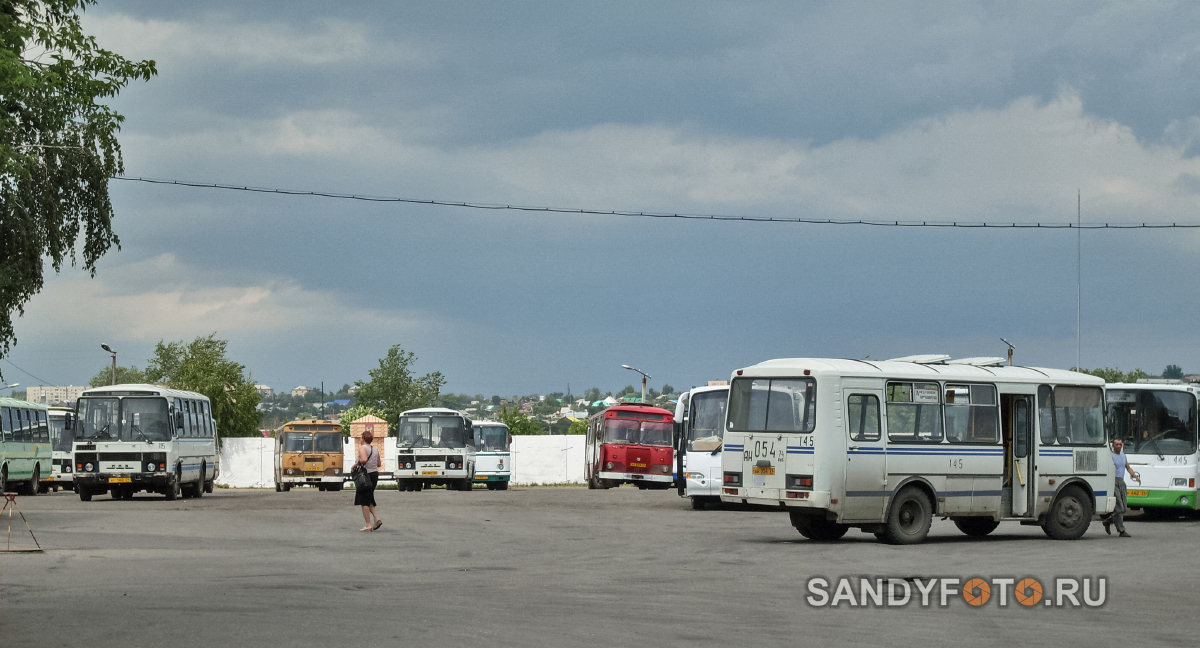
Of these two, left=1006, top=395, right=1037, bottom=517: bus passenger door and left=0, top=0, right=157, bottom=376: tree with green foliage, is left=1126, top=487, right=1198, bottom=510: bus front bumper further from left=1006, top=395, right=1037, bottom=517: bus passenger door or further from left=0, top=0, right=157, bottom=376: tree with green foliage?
left=0, top=0, right=157, bottom=376: tree with green foliage

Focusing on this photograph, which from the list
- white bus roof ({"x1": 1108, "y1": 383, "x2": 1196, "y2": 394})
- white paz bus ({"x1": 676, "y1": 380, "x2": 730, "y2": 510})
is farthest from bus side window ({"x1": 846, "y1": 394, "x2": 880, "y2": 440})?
white paz bus ({"x1": 676, "y1": 380, "x2": 730, "y2": 510})

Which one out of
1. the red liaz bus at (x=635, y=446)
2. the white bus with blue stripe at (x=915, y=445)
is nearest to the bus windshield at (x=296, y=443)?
the red liaz bus at (x=635, y=446)

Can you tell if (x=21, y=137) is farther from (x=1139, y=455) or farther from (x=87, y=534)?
(x=1139, y=455)

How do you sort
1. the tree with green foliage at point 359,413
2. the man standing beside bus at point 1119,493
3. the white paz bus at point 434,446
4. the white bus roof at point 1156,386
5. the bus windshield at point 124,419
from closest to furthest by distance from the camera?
Answer: the man standing beside bus at point 1119,493, the white bus roof at point 1156,386, the bus windshield at point 124,419, the white paz bus at point 434,446, the tree with green foliage at point 359,413

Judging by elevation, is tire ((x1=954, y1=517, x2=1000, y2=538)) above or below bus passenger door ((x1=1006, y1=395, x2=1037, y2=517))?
below

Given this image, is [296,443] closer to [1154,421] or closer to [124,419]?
[124,419]

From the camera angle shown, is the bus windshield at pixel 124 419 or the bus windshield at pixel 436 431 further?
the bus windshield at pixel 436 431

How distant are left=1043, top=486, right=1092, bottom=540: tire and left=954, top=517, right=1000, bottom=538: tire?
1.00 metres

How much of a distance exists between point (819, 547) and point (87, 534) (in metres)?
12.4

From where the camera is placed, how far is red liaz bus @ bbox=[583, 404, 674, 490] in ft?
161

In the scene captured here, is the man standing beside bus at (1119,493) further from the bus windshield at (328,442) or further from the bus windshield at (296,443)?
the bus windshield at (296,443)

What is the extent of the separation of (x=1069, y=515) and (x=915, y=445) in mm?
3463

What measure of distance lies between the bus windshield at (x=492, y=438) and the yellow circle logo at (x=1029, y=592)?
41135 mm

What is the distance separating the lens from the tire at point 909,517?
2034cm
